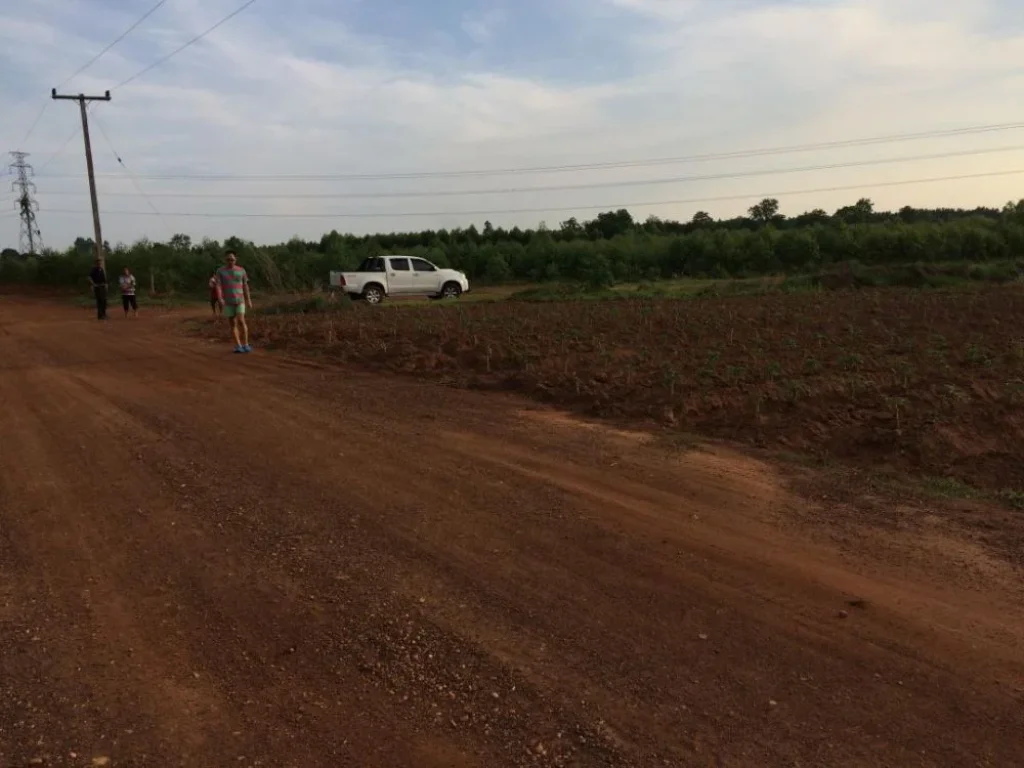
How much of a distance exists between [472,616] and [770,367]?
7.23 m

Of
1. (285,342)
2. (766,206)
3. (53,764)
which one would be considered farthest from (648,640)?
(766,206)

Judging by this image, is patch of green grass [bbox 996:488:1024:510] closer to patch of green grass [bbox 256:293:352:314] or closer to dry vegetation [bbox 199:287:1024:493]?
dry vegetation [bbox 199:287:1024:493]

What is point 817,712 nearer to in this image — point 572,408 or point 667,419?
point 667,419

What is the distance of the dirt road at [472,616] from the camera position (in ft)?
9.46

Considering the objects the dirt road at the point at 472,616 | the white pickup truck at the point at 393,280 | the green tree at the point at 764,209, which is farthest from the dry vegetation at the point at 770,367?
the green tree at the point at 764,209

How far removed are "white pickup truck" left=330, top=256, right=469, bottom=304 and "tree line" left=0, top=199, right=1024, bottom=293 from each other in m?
9.79

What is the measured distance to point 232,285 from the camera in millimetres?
12586

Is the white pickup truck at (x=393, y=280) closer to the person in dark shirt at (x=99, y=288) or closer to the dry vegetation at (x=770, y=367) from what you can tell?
the person in dark shirt at (x=99, y=288)

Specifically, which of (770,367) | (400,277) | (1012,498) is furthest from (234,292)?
(400,277)

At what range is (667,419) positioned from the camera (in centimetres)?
796

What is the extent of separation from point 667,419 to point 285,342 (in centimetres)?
827

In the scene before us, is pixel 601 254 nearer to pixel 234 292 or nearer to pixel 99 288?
pixel 99 288

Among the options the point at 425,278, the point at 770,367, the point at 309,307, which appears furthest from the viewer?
the point at 425,278

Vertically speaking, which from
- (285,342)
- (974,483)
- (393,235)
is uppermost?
Result: (393,235)
